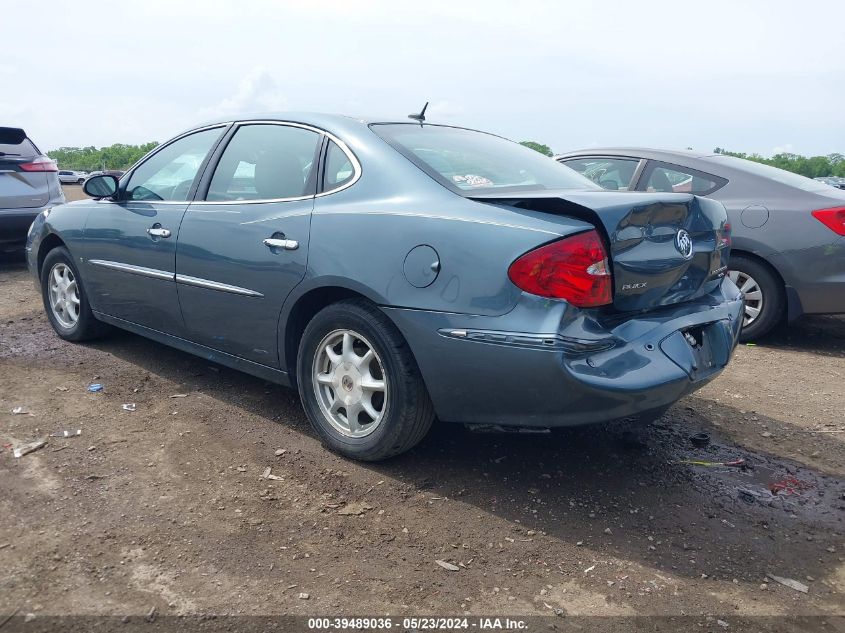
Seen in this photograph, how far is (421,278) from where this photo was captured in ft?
9.57

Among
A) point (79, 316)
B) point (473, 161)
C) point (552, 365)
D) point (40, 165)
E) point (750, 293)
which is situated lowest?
point (79, 316)

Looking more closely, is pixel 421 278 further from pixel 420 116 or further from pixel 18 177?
pixel 18 177

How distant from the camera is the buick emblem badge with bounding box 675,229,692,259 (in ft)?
9.91

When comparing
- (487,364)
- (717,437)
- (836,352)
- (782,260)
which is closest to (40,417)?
(487,364)

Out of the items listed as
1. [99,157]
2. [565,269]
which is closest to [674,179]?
[565,269]

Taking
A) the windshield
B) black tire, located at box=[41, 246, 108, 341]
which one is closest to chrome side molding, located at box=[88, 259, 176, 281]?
black tire, located at box=[41, 246, 108, 341]

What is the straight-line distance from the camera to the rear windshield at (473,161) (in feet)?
10.5

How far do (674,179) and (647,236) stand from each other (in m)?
3.51

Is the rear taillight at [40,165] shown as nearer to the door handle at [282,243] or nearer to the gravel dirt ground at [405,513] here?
the gravel dirt ground at [405,513]

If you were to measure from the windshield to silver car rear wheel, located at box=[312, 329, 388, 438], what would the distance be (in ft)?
13.3

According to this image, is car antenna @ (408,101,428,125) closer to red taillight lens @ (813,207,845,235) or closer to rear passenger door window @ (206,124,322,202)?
rear passenger door window @ (206,124,322,202)

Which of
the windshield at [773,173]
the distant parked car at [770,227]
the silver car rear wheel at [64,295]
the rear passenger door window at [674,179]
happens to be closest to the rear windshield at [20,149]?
the silver car rear wheel at [64,295]

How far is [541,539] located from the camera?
2736mm

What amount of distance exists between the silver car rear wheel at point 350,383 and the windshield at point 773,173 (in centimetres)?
406
